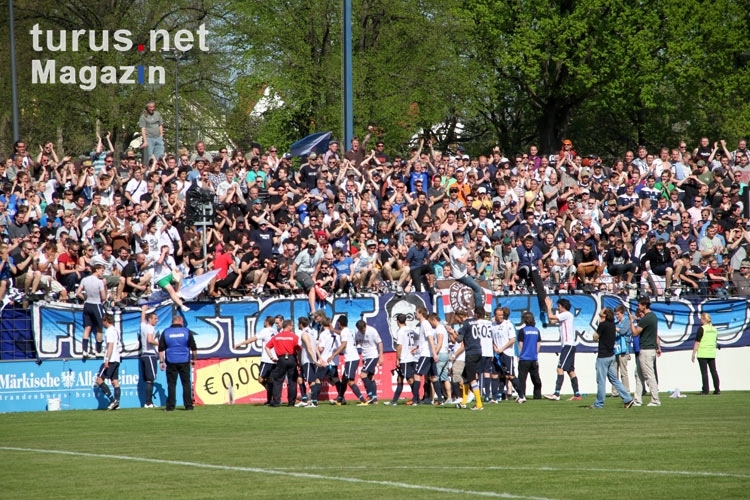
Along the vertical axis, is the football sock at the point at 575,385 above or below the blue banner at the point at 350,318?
below

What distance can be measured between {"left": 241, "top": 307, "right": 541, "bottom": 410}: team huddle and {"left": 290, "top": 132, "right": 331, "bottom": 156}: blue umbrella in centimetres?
818

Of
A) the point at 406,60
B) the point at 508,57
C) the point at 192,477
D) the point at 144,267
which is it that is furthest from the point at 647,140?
the point at 192,477

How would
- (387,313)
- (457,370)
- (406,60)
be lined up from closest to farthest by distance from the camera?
1. (457,370)
2. (387,313)
3. (406,60)

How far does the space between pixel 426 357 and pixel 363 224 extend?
4.73 meters

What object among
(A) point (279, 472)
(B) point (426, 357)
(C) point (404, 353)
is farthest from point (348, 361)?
(A) point (279, 472)

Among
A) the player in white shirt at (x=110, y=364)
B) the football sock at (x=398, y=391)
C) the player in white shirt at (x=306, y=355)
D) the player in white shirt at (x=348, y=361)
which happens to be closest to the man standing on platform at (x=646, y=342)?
the football sock at (x=398, y=391)

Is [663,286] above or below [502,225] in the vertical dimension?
below

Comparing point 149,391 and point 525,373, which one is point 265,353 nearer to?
point 149,391

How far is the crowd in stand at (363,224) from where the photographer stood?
2717 cm

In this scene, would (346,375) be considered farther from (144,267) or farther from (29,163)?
(29,163)

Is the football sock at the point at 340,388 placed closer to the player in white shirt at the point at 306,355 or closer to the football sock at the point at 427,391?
the player in white shirt at the point at 306,355

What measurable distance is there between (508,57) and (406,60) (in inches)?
204

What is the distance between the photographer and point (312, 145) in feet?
113

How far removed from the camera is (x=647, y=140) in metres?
62.1
